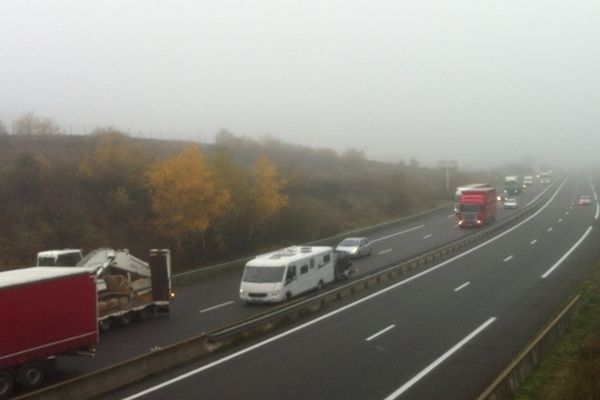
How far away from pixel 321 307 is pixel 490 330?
599cm

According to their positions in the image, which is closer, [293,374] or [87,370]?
[293,374]

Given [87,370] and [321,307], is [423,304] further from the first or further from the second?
[87,370]

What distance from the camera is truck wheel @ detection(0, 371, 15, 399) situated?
13.7 meters

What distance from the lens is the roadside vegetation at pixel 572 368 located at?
12453mm

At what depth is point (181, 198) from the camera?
37.2 metres

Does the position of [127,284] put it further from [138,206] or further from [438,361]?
[138,206]

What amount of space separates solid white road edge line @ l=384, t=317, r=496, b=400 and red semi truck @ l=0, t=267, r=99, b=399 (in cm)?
736

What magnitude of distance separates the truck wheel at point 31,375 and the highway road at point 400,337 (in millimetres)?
2097

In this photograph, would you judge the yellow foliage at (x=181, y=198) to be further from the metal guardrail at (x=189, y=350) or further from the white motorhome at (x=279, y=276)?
the metal guardrail at (x=189, y=350)

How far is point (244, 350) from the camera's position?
1728cm

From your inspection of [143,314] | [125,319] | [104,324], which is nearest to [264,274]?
[143,314]

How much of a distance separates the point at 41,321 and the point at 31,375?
1.17 metres

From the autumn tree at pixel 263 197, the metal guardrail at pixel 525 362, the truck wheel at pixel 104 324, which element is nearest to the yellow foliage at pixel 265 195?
the autumn tree at pixel 263 197

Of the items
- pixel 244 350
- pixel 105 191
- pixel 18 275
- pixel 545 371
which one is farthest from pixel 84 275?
pixel 105 191
